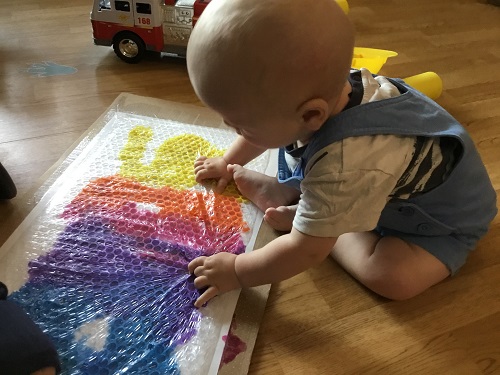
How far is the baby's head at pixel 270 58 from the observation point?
1.38ft

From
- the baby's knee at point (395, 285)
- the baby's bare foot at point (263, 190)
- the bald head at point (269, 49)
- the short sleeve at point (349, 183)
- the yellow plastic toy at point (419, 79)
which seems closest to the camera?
Answer: the bald head at point (269, 49)

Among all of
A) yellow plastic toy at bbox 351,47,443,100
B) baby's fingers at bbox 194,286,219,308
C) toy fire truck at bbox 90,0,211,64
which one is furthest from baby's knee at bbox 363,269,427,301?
toy fire truck at bbox 90,0,211,64

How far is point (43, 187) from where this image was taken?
29.8 inches

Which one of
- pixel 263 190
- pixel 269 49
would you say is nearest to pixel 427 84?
pixel 263 190

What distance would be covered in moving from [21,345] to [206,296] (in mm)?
216

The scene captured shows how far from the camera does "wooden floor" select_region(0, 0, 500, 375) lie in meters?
0.59

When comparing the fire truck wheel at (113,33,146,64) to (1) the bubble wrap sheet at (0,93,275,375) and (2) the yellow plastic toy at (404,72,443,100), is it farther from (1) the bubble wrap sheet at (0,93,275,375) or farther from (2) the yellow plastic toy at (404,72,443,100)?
(2) the yellow plastic toy at (404,72,443,100)

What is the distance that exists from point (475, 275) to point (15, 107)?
887mm

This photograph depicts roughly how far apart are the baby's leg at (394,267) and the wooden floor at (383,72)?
2 cm

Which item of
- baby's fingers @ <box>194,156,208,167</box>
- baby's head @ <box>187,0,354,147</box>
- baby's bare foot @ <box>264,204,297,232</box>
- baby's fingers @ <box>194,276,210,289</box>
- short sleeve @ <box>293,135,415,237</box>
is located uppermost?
baby's head @ <box>187,0,354,147</box>

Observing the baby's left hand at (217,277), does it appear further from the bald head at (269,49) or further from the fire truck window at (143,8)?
the fire truck window at (143,8)

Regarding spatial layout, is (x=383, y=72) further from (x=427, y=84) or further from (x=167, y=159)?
(x=167, y=159)

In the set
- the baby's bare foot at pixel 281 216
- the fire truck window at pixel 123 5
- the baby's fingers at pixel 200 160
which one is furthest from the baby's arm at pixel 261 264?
the fire truck window at pixel 123 5

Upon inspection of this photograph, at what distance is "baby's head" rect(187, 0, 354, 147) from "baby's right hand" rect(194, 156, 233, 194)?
0.30 metres
